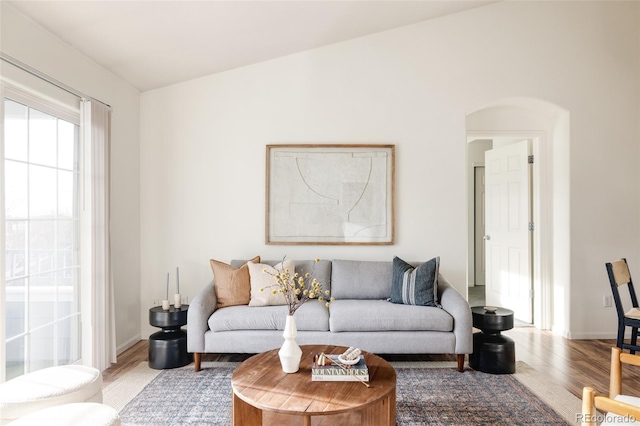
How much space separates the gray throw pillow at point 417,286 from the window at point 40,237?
2.61 meters

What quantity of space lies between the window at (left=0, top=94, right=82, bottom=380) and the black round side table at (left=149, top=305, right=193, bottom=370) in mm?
563

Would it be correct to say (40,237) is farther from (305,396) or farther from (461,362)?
(461,362)

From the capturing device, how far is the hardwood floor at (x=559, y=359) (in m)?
3.21

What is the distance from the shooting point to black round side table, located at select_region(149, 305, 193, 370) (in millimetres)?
3453

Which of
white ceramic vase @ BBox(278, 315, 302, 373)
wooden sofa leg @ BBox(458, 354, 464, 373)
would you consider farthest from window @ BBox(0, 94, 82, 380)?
wooden sofa leg @ BBox(458, 354, 464, 373)

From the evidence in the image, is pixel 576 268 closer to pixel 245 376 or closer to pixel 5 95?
pixel 245 376

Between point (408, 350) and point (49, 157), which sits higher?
point (49, 157)

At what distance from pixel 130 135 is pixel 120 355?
6.72 feet

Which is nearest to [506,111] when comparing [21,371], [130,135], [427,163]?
[427,163]

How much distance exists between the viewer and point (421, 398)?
9.51 feet

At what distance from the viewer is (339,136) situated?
4.35 m

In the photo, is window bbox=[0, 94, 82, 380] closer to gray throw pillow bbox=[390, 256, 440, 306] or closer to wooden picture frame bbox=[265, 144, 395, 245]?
wooden picture frame bbox=[265, 144, 395, 245]

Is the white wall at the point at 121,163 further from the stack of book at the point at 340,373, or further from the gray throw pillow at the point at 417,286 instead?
the gray throw pillow at the point at 417,286

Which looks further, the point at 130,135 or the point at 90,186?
the point at 130,135
